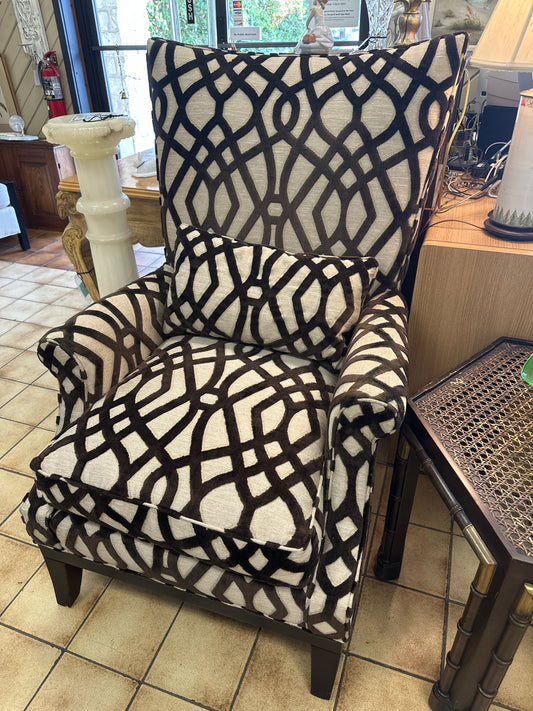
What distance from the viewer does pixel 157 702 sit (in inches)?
39.1

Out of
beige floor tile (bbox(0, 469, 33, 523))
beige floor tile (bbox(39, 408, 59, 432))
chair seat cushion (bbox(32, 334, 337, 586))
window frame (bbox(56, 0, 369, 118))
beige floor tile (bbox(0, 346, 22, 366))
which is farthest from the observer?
window frame (bbox(56, 0, 369, 118))

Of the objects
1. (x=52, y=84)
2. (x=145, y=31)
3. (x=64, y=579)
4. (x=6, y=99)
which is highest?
(x=145, y=31)

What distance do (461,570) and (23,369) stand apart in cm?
174

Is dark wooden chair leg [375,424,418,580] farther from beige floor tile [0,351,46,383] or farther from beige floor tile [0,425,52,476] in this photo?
beige floor tile [0,351,46,383]

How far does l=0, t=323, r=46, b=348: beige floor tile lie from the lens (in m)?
2.21

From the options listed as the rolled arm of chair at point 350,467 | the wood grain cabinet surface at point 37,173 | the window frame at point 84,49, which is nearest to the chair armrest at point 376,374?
the rolled arm of chair at point 350,467

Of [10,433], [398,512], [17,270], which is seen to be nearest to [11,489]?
[10,433]

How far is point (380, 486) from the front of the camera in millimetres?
1477

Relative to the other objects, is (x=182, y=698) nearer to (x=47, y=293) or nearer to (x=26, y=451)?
(x=26, y=451)

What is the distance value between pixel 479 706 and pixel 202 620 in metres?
0.58

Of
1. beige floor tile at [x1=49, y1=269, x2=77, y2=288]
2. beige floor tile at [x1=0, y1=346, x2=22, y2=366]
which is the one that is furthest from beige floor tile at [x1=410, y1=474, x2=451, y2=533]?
beige floor tile at [x1=49, y1=269, x2=77, y2=288]

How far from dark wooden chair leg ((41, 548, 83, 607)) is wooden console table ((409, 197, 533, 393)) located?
998 millimetres

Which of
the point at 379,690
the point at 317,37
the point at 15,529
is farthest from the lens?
the point at 317,37

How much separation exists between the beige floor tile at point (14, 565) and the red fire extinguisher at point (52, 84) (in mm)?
3056
